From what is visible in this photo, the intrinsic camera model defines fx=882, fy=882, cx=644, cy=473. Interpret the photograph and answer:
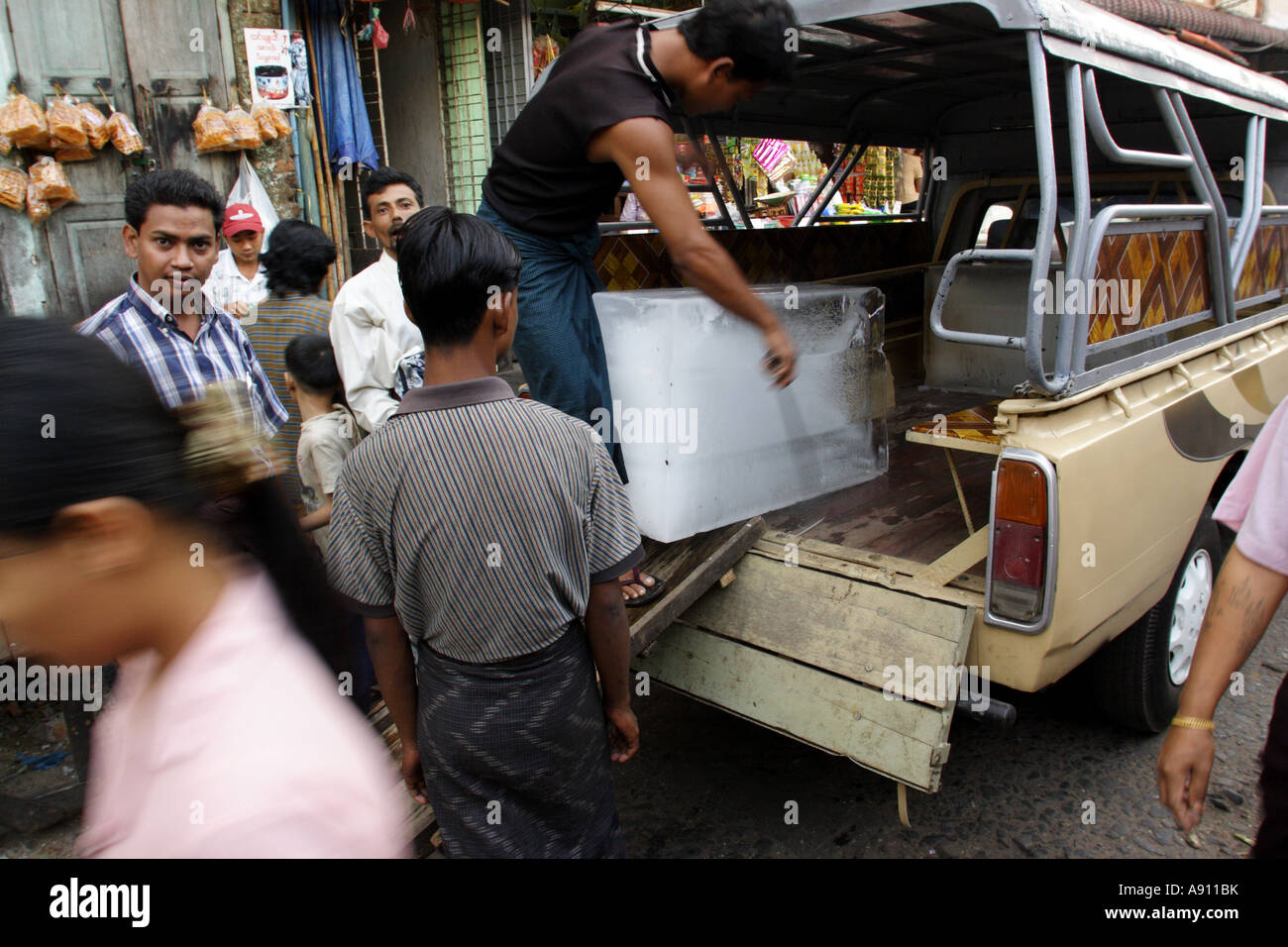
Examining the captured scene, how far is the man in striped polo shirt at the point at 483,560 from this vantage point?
1.65 metres

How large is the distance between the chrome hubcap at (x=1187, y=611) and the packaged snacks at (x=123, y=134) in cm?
564

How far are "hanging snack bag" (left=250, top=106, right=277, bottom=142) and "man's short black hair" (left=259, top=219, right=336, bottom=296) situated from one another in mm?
2654

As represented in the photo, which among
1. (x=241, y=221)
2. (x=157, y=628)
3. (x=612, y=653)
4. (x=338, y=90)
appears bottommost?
(x=612, y=653)

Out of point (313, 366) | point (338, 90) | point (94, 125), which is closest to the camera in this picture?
point (313, 366)

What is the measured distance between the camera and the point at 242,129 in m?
5.38

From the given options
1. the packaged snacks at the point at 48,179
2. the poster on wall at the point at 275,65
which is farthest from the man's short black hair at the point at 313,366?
the poster on wall at the point at 275,65

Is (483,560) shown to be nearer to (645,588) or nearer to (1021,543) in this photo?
(645,588)

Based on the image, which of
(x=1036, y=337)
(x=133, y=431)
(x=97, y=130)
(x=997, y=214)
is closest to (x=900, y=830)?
(x=1036, y=337)

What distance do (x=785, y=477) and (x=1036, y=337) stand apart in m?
0.93

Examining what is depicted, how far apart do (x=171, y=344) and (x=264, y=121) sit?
3.72 meters
